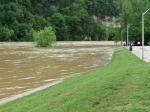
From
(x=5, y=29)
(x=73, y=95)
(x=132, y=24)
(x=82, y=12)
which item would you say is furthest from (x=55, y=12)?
(x=73, y=95)

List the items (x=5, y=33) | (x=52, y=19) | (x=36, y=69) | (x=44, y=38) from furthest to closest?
1. (x=52, y=19)
2. (x=5, y=33)
3. (x=44, y=38)
4. (x=36, y=69)

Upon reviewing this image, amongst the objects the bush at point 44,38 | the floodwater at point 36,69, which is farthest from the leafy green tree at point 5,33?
the floodwater at point 36,69

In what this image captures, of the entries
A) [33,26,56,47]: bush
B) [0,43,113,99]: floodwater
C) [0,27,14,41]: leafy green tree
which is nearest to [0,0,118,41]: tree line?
[0,27,14,41]: leafy green tree

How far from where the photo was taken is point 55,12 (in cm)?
16762

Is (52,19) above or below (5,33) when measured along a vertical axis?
above

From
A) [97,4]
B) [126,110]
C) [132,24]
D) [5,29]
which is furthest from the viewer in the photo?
[97,4]

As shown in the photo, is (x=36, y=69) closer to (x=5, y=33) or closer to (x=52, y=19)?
(x=5, y=33)

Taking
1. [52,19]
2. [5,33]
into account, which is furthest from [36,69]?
[52,19]

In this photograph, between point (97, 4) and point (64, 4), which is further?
point (97, 4)

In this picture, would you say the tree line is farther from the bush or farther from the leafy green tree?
the bush

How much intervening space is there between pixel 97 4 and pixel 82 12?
2555cm

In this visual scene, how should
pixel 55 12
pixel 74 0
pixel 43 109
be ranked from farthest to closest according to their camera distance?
pixel 74 0, pixel 55 12, pixel 43 109

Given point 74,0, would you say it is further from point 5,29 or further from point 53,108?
point 53,108

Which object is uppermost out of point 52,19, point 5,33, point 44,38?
point 52,19
